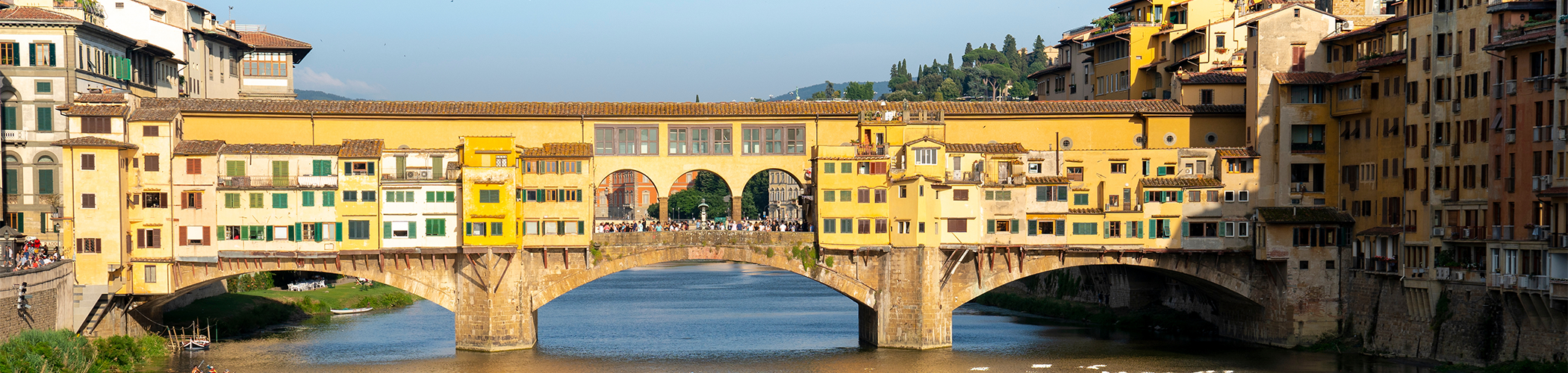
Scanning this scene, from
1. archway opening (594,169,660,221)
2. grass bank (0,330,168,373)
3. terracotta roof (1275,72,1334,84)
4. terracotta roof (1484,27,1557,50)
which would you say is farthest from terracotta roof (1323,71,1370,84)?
archway opening (594,169,660,221)

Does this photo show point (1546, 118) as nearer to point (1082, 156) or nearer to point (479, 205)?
point (1082, 156)

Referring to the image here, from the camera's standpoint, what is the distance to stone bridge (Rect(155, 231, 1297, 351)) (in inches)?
2566

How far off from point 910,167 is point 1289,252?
1693 centimetres

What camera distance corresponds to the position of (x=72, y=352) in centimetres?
5662

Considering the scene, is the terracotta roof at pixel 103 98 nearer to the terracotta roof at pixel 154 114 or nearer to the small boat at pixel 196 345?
the terracotta roof at pixel 154 114

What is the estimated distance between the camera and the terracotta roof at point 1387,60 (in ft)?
205

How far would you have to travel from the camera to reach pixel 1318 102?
67000 millimetres

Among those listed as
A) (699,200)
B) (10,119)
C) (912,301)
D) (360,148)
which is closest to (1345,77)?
(912,301)

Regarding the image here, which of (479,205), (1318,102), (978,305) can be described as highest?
(1318,102)

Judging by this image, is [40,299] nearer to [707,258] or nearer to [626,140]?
[626,140]

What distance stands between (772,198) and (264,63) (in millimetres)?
84869

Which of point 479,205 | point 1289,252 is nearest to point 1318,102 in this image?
point 1289,252

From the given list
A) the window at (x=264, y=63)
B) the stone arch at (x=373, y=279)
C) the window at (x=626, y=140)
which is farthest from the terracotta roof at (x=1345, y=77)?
the window at (x=264, y=63)

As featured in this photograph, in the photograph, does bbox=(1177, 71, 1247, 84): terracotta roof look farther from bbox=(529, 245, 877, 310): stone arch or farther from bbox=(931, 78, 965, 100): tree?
bbox=(931, 78, 965, 100): tree
